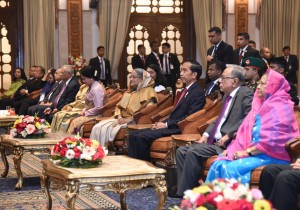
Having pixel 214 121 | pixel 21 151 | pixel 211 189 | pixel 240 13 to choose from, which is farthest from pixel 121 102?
pixel 240 13

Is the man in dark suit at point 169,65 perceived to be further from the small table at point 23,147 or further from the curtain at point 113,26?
the small table at point 23,147

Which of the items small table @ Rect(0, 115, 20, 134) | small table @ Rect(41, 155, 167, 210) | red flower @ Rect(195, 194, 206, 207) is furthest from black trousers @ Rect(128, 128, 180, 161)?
red flower @ Rect(195, 194, 206, 207)

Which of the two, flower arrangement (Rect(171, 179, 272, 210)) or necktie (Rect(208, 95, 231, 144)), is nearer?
flower arrangement (Rect(171, 179, 272, 210))

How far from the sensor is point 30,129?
7164mm

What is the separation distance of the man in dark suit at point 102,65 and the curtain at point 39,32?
3.76 ft

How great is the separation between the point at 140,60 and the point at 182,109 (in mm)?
7501

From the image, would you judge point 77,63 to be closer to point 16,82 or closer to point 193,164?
point 16,82

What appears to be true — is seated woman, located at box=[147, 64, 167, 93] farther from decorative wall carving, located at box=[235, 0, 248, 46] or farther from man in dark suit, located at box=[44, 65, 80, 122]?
decorative wall carving, located at box=[235, 0, 248, 46]

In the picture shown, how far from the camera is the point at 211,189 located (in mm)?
2924

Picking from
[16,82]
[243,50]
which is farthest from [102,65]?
[243,50]

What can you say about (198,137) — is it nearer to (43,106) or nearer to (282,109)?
(282,109)

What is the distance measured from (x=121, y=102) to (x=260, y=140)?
145 inches

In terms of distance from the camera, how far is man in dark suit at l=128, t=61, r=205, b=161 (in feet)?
22.7

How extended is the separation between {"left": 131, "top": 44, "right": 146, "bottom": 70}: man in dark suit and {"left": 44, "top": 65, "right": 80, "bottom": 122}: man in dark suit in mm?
3656
